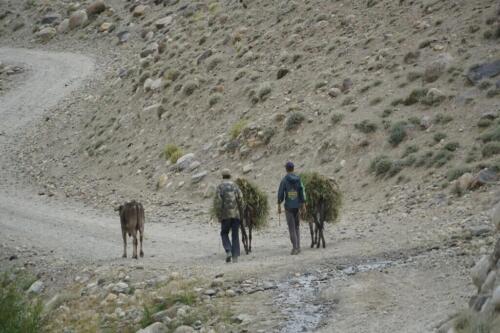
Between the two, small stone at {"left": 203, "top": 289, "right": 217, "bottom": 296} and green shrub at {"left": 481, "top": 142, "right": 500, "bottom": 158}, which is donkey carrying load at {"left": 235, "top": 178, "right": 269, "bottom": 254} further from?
green shrub at {"left": 481, "top": 142, "right": 500, "bottom": 158}

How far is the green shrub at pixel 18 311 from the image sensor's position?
13.5 metres

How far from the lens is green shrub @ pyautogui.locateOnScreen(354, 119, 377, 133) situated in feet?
77.6

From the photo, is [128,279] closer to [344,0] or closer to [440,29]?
[440,29]

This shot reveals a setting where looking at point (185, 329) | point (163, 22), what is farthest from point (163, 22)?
point (185, 329)

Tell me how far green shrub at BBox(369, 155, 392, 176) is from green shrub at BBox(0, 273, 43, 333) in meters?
10.5

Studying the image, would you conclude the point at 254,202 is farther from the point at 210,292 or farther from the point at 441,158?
the point at 441,158

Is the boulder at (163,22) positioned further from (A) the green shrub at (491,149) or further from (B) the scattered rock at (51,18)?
(A) the green shrub at (491,149)

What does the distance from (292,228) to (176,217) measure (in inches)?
329

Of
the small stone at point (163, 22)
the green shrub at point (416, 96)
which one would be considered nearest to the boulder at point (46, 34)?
the small stone at point (163, 22)

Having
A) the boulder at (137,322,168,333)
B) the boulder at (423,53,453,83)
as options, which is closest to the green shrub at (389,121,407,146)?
the boulder at (423,53,453,83)

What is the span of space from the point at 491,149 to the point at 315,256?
7537mm

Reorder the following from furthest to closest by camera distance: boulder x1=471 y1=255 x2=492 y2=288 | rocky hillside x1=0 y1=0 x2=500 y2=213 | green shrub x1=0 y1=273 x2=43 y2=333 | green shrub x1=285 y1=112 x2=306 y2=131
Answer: green shrub x1=285 y1=112 x2=306 y2=131
rocky hillside x1=0 y1=0 x2=500 y2=213
green shrub x1=0 y1=273 x2=43 y2=333
boulder x1=471 y1=255 x2=492 y2=288

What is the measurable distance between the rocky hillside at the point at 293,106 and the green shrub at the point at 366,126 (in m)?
0.04

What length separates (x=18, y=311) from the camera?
562 inches
